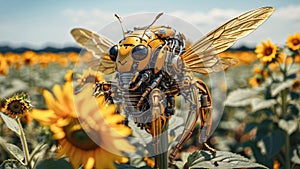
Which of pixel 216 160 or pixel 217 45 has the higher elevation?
pixel 217 45

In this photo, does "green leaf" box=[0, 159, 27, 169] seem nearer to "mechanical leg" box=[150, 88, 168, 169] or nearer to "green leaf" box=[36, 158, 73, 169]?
"green leaf" box=[36, 158, 73, 169]

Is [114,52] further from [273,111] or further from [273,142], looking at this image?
[273,111]

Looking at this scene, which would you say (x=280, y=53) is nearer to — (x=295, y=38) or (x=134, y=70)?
(x=295, y=38)

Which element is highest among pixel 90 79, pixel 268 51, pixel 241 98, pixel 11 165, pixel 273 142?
pixel 268 51

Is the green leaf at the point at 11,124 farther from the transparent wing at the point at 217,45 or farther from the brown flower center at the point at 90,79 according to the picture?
the transparent wing at the point at 217,45

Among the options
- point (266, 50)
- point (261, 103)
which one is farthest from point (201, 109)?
point (266, 50)

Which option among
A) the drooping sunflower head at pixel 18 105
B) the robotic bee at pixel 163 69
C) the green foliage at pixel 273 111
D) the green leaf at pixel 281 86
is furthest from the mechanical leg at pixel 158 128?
the green leaf at pixel 281 86

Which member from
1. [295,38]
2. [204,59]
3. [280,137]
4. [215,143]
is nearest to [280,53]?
[295,38]
